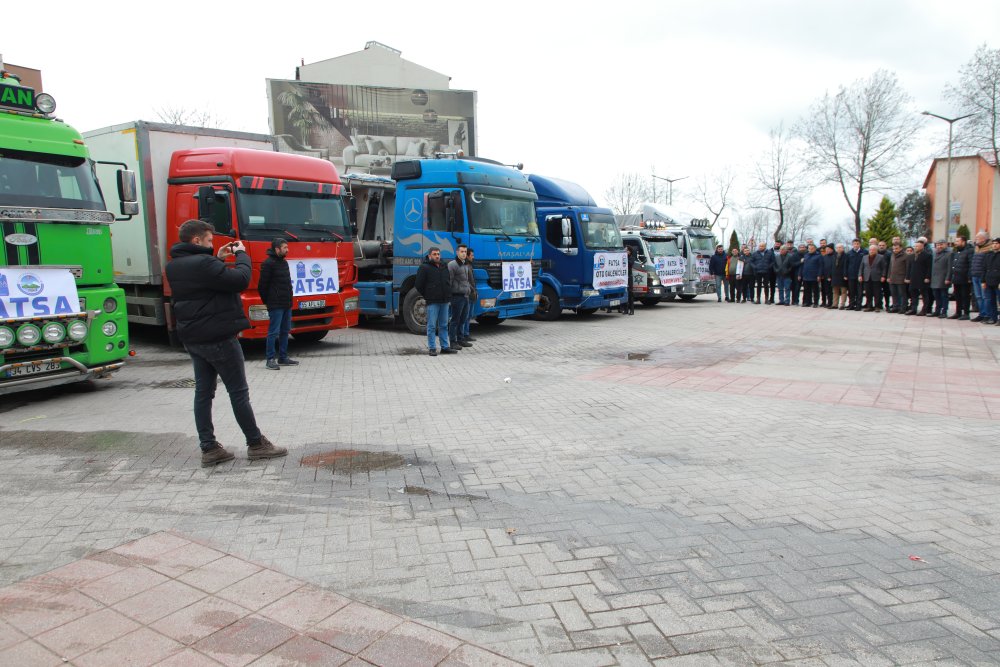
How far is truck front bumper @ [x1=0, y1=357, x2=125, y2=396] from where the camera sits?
702 centimetres

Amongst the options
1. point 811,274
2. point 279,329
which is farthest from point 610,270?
point 279,329

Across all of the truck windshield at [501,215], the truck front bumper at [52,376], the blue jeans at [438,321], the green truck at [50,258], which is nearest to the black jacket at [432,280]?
the blue jeans at [438,321]

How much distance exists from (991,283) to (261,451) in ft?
51.7

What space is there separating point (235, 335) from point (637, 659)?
12.5 feet

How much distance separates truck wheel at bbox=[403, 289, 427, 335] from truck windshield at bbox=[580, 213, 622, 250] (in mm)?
4432

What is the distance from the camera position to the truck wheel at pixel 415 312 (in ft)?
44.2

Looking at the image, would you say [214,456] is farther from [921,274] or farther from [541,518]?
[921,274]

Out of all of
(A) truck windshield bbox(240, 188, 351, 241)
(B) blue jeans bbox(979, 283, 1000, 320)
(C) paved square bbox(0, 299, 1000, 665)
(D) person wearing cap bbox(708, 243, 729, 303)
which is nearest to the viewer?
(C) paved square bbox(0, 299, 1000, 665)

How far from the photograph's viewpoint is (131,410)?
718 centimetres

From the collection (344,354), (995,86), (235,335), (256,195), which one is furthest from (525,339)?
(995,86)

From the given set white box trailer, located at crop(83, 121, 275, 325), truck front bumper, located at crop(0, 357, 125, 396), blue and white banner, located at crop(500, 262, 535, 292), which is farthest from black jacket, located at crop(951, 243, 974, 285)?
truck front bumper, located at crop(0, 357, 125, 396)

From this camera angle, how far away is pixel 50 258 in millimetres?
7398

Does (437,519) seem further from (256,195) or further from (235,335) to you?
(256,195)

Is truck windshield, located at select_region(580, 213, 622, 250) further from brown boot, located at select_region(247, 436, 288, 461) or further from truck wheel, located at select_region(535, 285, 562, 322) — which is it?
brown boot, located at select_region(247, 436, 288, 461)
